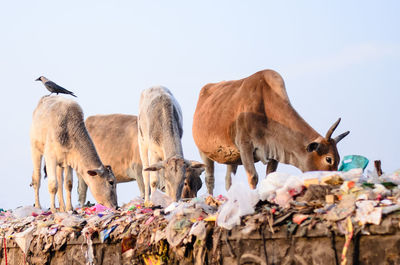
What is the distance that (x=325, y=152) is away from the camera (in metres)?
9.59

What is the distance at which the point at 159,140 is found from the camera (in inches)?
419

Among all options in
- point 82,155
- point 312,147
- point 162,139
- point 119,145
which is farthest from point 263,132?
point 119,145

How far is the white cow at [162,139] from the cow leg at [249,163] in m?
0.70

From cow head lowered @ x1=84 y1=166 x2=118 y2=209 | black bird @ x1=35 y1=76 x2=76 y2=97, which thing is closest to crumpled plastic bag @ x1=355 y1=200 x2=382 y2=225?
cow head lowered @ x1=84 y1=166 x2=118 y2=209

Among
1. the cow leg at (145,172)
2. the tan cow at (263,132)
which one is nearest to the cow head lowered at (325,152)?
the tan cow at (263,132)

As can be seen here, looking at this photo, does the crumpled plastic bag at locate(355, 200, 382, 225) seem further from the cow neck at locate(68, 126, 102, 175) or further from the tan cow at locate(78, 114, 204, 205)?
the tan cow at locate(78, 114, 204, 205)

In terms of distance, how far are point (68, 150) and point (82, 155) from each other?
0.26 metres

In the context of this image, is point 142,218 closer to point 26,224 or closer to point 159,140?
point 26,224

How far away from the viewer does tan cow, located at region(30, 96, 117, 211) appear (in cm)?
1116

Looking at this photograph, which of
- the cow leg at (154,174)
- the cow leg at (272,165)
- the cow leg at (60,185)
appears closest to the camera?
the cow leg at (154,174)

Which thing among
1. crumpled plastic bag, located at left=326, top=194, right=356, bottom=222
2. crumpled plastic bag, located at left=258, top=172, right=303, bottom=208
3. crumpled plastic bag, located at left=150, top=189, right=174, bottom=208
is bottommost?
crumpled plastic bag, located at left=150, top=189, right=174, bottom=208

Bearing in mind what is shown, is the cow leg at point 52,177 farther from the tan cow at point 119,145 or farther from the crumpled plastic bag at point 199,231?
the crumpled plastic bag at point 199,231

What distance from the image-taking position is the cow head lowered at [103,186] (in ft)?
36.4

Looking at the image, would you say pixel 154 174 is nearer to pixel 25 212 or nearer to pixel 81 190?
pixel 25 212
